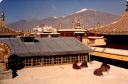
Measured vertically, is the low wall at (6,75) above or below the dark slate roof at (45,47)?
below

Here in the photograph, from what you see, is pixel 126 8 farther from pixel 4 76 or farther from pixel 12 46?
pixel 4 76

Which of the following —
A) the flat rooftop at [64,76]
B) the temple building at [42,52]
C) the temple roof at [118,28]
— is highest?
the temple roof at [118,28]

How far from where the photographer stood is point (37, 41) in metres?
29.8

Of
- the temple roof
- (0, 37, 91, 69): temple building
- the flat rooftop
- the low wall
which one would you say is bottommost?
the flat rooftop

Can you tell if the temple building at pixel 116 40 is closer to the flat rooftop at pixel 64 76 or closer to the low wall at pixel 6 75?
the flat rooftop at pixel 64 76

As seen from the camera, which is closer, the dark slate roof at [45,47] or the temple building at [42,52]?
the temple building at [42,52]

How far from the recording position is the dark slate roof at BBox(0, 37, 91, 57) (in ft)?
86.4

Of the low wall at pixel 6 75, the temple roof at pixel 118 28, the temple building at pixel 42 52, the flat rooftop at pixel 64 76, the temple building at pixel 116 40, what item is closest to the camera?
the flat rooftop at pixel 64 76

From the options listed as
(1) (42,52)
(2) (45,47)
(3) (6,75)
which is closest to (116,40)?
(2) (45,47)

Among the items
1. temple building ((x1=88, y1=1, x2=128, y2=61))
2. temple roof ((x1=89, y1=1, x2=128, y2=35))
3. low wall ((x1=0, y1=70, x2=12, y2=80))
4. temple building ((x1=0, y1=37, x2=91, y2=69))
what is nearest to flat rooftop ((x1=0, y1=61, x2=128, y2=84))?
low wall ((x1=0, y1=70, x2=12, y2=80))

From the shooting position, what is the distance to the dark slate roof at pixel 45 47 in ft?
86.4

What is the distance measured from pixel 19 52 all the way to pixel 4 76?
18.1 feet

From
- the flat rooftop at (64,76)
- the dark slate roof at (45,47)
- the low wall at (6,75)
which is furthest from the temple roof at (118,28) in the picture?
the low wall at (6,75)

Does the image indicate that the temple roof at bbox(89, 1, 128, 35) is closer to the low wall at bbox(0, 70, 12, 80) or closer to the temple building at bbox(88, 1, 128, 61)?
the temple building at bbox(88, 1, 128, 61)
